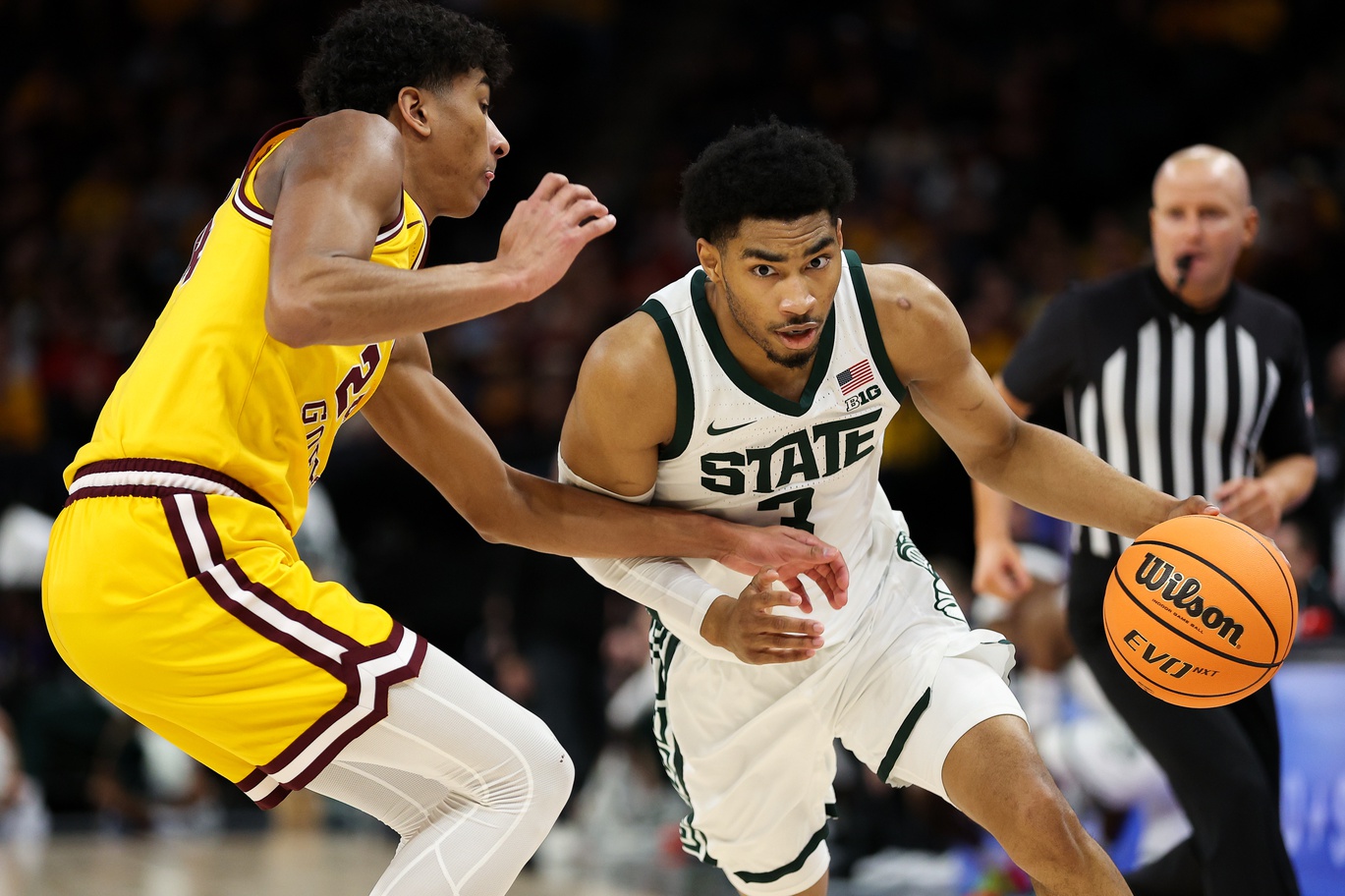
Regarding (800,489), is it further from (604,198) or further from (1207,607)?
(604,198)

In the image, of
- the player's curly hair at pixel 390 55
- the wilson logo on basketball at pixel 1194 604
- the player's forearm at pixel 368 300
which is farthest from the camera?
the wilson logo on basketball at pixel 1194 604

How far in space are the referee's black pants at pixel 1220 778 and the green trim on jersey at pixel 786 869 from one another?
1.08 meters

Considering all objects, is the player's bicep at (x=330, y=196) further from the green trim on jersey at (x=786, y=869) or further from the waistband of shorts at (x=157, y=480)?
the green trim on jersey at (x=786, y=869)

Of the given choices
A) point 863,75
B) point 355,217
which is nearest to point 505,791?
point 355,217

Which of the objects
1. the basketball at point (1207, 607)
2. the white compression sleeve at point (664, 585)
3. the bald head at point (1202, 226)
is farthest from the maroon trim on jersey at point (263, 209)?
the bald head at point (1202, 226)

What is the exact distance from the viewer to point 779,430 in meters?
3.91

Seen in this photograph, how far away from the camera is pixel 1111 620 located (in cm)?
394

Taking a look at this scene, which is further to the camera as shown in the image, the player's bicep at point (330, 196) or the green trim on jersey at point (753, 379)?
the green trim on jersey at point (753, 379)

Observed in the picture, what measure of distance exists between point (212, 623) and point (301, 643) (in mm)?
178

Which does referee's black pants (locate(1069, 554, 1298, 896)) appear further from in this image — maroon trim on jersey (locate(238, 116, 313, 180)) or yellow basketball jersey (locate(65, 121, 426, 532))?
maroon trim on jersey (locate(238, 116, 313, 180))

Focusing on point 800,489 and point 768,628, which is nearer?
point 768,628

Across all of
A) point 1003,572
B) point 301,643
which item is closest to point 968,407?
point 1003,572

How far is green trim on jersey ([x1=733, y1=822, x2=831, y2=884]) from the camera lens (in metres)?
4.14

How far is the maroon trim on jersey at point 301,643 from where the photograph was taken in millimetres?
3053
